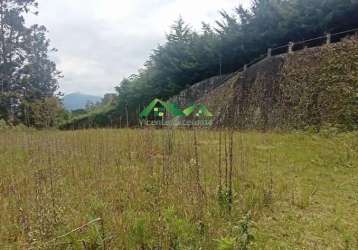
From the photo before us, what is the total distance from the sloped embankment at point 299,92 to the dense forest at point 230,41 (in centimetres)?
320

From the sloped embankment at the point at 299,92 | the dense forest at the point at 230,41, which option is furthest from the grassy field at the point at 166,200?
the dense forest at the point at 230,41

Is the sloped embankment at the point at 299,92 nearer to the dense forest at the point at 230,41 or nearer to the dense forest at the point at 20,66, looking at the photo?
the dense forest at the point at 230,41

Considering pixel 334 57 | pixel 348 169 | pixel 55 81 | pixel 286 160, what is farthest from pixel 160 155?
pixel 55 81

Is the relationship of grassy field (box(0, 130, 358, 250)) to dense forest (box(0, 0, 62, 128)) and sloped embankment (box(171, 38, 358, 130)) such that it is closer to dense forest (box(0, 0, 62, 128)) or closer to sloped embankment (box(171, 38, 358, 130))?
sloped embankment (box(171, 38, 358, 130))

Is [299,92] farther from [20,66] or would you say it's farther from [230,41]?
[20,66]

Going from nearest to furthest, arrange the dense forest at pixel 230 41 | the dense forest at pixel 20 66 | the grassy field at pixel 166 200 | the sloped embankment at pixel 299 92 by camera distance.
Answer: the grassy field at pixel 166 200, the sloped embankment at pixel 299 92, the dense forest at pixel 230 41, the dense forest at pixel 20 66

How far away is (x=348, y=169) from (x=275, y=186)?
9.83 feet

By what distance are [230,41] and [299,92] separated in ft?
28.6

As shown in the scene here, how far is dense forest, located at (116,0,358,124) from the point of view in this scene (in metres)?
18.0

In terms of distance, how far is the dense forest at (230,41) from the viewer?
59.0 feet

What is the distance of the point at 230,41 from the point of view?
71.5 ft

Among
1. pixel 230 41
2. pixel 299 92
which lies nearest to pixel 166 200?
pixel 299 92

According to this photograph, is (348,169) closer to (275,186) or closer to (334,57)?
(275,186)

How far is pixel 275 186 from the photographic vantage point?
5.57 m
